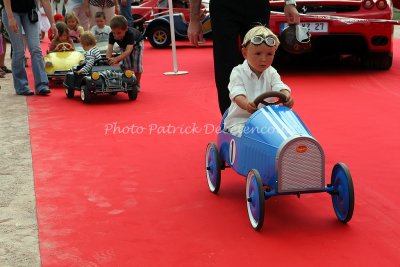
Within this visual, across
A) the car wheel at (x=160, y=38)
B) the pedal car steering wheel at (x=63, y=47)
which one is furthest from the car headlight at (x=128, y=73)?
the car wheel at (x=160, y=38)

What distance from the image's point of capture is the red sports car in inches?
398

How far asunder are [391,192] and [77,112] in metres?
4.33

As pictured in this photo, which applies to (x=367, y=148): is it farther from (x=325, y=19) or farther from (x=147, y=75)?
(x=147, y=75)

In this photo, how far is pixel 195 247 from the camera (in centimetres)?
389

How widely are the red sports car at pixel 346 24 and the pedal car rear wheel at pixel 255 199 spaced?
6.04 meters

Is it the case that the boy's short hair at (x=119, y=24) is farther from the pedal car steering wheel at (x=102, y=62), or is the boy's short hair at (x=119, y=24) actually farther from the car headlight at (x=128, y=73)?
the car headlight at (x=128, y=73)

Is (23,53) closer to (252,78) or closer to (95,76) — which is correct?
(95,76)

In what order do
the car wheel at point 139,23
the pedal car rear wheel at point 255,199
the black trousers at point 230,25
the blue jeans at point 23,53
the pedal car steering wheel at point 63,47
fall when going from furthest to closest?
1. the car wheel at point 139,23
2. the pedal car steering wheel at point 63,47
3. the blue jeans at point 23,53
4. the black trousers at point 230,25
5. the pedal car rear wheel at point 255,199

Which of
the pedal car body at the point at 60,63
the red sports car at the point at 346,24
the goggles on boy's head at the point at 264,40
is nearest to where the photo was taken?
the goggles on boy's head at the point at 264,40

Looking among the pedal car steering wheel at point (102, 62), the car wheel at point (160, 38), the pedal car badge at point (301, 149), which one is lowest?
the car wheel at point (160, 38)

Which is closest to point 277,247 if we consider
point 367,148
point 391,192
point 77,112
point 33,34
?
point 391,192

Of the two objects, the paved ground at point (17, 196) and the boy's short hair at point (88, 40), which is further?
the boy's short hair at point (88, 40)

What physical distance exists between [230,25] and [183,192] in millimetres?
1262

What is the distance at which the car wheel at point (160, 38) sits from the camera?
16.5 metres
